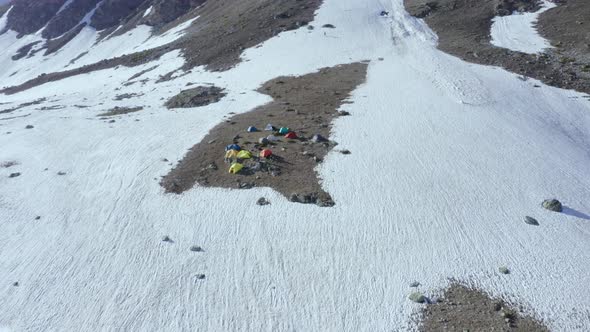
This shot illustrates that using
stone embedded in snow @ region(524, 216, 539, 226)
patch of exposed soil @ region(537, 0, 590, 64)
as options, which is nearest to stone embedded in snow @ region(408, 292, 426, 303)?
stone embedded in snow @ region(524, 216, 539, 226)

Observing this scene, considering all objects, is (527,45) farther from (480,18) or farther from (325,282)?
(325,282)

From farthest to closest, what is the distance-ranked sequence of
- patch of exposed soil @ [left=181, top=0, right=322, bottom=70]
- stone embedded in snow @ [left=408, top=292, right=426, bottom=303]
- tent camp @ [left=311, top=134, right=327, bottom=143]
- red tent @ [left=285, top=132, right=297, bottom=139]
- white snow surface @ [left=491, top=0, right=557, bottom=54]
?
patch of exposed soil @ [left=181, top=0, right=322, bottom=70], white snow surface @ [left=491, top=0, right=557, bottom=54], red tent @ [left=285, top=132, right=297, bottom=139], tent camp @ [left=311, top=134, right=327, bottom=143], stone embedded in snow @ [left=408, top=292, right=426, bottom=303]

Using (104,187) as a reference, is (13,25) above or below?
above

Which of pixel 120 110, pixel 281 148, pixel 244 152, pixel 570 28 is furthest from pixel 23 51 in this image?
pixel 570 28

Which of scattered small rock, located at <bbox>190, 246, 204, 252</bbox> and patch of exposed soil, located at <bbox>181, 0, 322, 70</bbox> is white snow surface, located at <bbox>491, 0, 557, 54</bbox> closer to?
patch of exposed soil, located at <bbox>181, 0, 322, 70</bbox>

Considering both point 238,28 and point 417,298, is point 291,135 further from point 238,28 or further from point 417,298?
point 238,28

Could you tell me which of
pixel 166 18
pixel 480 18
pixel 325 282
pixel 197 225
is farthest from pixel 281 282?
pixel 166 18

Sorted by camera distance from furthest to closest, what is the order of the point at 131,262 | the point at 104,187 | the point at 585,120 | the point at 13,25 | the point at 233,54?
the point at 13,25 → the point at 233,54 → the point at 585,120 → the point at 104,187 → the point at 131,262
